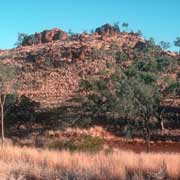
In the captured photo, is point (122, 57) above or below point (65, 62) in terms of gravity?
below

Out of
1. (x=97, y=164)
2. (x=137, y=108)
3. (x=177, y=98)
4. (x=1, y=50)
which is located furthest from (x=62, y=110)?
(x=1, y=50)

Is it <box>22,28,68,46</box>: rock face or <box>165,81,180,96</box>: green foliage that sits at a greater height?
<box>22,28,68,46</box>: rock face

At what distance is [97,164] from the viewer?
14.1m

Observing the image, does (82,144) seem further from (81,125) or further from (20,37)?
(20,37)

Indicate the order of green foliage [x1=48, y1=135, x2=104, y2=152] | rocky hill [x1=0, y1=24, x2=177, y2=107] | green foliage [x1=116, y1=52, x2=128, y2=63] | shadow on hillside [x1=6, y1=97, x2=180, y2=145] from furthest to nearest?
1. green foliage [x1=116, y1=52, x2=128, y2=63]
2. rocky hill [x1=0, y1=24, x2=177, y2=107]
3. shadow on hillside [x1=6, y1=97, x2=180, y2=145]
4. green foliage [x1=48, y1=135, x2=104, y2=152]

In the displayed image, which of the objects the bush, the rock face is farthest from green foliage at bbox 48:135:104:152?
the rock face

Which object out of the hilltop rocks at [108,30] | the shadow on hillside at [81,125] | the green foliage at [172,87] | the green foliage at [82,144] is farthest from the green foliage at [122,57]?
the green foliage at [82,144]

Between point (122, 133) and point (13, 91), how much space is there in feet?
38.8

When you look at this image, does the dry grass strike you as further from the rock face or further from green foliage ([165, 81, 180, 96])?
the rock face

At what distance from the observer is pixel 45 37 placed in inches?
5285

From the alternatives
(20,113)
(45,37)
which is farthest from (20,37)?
(20,113)

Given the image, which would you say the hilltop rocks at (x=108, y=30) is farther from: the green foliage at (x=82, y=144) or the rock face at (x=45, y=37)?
the green foliage at (x=82, y=144)

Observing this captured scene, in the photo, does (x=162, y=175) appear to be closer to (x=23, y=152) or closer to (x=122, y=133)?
(x=23, y=152)

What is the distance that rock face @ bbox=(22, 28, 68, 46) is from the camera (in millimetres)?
131250
